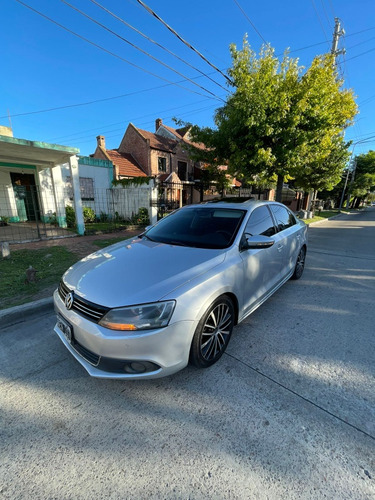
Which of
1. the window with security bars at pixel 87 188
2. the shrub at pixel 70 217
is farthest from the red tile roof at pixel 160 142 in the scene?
the shrub at pixel 70 217

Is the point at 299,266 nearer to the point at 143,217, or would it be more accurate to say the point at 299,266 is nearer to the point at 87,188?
the point at 143,217

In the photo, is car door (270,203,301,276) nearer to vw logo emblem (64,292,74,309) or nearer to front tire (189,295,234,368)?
front tire (189,295,234,368)

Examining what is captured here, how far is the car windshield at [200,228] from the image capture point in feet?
9.10

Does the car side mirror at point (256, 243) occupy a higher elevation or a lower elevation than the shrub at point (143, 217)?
higher

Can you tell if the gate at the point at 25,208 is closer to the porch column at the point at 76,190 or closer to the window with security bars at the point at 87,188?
the window with security bars at the point at 87,188

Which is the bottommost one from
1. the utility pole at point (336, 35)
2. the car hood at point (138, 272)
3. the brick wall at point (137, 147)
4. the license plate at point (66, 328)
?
the license plate at point (66, 328)

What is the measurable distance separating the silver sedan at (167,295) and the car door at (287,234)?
2.00 ft

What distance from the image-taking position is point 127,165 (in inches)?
775

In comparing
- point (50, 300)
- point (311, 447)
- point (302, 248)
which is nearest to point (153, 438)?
point (311, 447)

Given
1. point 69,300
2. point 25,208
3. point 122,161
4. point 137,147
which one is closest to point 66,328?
point 69,300

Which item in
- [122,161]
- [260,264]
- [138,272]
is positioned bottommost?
[260,264]

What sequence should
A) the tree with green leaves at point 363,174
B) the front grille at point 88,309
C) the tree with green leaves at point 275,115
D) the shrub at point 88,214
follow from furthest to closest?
the tree with green leaves at point 363,174 < the shrub at point 88,214 < the tree with green leaves at point 275,115 < the front grille at point 88,309

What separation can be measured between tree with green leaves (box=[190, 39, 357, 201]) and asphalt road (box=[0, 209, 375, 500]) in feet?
24.5

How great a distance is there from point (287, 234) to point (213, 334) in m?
2.40
